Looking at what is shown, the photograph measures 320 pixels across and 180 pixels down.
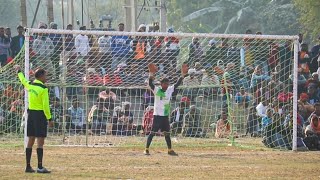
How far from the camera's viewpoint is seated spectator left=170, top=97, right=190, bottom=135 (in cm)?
2625

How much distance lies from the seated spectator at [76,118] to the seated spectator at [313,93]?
7.05 meters

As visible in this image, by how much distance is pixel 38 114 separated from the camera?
60.2 ft

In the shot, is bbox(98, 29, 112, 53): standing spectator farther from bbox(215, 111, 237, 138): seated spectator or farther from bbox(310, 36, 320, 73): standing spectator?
bbox(310, 36, 320, 73): standing spectator

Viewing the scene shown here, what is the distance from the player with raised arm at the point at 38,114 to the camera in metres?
18.2

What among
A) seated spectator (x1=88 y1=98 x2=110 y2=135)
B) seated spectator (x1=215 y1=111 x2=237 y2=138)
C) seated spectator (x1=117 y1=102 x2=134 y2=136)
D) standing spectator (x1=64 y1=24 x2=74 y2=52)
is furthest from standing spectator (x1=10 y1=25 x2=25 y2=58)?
seated spectator (x1=215 y1=111 x2=237 y2=138)

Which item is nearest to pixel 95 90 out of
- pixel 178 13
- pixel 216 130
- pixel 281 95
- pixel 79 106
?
pixel 79 106

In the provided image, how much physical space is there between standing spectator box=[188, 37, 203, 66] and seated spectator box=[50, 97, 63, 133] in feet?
13.7

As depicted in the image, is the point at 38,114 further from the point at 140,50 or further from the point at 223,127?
the point at 140,50

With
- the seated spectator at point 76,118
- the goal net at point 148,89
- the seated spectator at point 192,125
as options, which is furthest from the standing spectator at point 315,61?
the seated spectator at point 76,118

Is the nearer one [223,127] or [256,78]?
[223,127]

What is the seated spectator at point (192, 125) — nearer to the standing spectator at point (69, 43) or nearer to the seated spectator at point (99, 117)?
the seated spectator at point (99, 117)

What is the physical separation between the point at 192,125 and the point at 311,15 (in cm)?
2591

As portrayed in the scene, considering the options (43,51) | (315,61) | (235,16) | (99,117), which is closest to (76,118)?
(99,117)

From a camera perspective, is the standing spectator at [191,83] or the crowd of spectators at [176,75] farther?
the standing spectator at [191,83]
